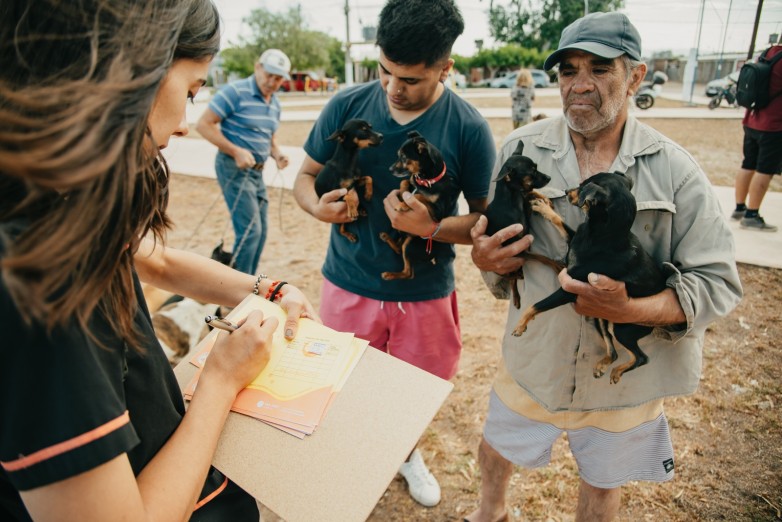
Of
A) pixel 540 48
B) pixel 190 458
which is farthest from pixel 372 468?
pixel 540 48

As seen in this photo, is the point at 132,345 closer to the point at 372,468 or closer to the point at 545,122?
the point at 372,468

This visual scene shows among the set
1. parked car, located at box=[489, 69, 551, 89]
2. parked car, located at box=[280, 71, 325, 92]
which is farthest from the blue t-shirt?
parked car, located at box=[280, 71, 325, 92]

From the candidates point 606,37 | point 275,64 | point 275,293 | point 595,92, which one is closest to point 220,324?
point 275,293

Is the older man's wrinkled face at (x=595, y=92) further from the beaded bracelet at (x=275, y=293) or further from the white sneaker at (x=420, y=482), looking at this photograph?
the white sneaker at (x=420, y=482)

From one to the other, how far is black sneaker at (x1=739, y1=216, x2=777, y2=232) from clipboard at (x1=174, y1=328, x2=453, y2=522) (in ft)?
21.4

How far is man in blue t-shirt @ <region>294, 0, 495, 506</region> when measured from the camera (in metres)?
2.13

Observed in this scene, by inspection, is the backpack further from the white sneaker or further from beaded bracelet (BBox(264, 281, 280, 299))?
beaded bracelet (BBox(264, 281, 280, 299))

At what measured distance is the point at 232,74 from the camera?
5466cm

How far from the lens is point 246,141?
5.11 metres

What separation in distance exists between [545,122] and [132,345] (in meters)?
1.83

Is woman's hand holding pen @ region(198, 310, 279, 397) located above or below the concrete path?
above

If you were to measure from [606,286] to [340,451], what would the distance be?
102cm

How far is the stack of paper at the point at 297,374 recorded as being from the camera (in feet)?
4.00

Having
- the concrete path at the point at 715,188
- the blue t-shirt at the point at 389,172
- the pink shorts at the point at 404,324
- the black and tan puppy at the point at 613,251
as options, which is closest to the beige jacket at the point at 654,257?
the black and tan puppy at the point at 613,251
